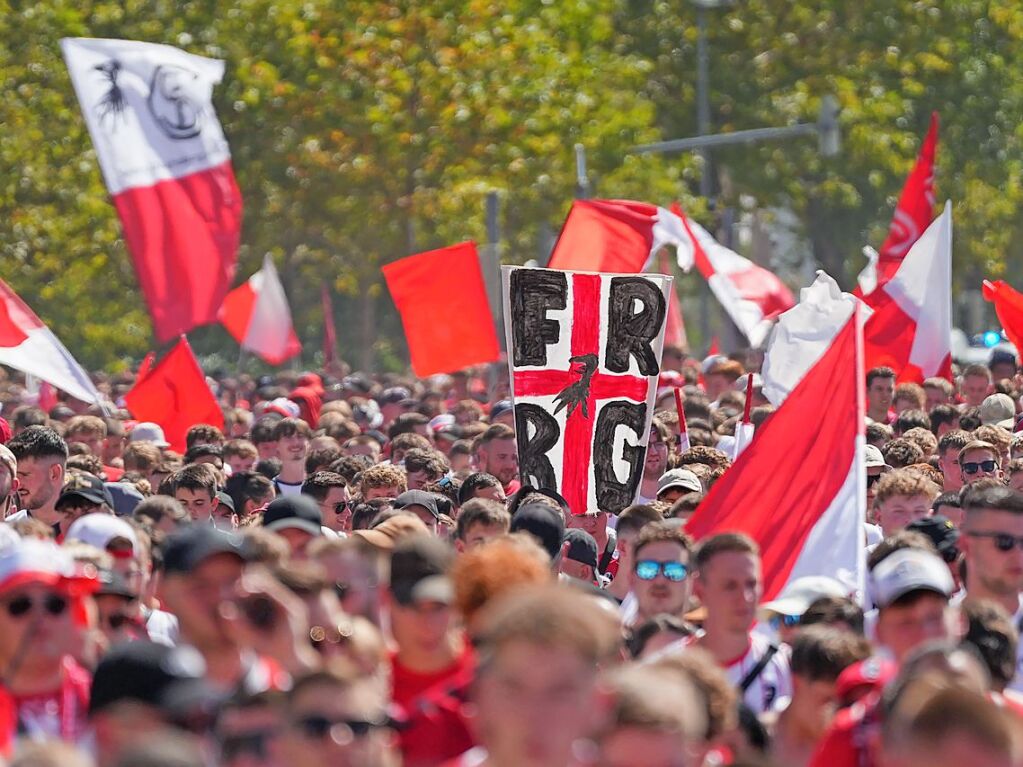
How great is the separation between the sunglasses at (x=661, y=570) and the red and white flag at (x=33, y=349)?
19.7 ft

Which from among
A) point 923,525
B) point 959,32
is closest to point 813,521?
point 923,525

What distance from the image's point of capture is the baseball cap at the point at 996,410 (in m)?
14.3

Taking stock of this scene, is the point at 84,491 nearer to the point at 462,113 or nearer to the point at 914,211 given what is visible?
the point at 914,211

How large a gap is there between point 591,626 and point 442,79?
29451 mm

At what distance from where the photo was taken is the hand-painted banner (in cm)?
1090

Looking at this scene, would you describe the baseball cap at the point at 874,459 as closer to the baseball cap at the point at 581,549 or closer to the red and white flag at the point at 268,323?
the baseball cap at the point at 581,549

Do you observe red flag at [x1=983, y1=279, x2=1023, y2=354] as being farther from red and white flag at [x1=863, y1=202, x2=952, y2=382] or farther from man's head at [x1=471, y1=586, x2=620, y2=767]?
man's head at [x1=471, y1=586, x2=620, y2=767]

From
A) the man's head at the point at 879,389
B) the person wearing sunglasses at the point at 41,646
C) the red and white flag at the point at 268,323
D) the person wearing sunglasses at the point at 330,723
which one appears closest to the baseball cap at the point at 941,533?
the person wearing sunglasses at the point at 41,646

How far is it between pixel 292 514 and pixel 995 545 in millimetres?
2254

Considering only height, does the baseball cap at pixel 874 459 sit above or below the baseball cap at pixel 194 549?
below

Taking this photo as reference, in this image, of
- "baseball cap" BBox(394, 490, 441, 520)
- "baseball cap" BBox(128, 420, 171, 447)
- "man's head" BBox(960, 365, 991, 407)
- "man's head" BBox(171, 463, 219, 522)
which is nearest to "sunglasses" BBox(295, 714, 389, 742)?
"baseball cap" BBox(394, 490, 441, 520)

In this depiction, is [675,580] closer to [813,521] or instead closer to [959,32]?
[813,521]

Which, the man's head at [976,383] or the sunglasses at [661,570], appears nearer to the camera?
the sunglasses at [661,570]

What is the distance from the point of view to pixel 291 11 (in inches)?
1334
